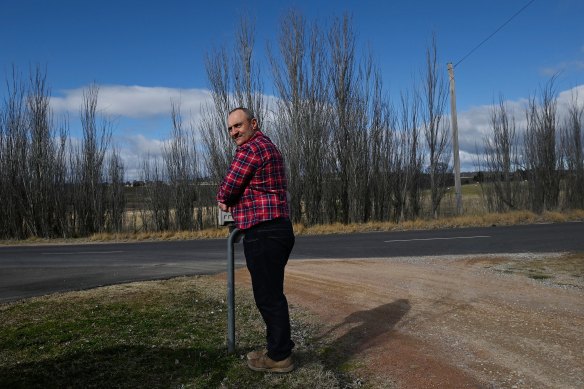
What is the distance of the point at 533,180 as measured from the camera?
2455 cm

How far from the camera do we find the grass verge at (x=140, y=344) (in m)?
3.63

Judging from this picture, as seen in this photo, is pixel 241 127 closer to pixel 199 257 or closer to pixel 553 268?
pixel 553 268

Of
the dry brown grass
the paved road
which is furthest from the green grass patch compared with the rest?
the dry brown grass

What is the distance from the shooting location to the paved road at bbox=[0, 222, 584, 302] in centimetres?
878

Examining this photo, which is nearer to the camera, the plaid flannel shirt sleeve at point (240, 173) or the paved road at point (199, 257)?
the plaid flannel shirt sleeve at point (240, 173)

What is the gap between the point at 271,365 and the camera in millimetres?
3717

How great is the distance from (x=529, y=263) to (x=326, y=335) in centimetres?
570

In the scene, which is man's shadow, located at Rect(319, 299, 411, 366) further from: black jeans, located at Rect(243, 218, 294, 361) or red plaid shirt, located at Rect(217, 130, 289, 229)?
red plaid shirt, located at Rect(217, 130, 289, 229)

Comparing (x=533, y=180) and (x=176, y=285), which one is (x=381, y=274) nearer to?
(x=176, y=285)

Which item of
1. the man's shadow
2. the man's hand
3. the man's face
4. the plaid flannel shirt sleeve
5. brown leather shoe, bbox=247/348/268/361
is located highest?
the man's face

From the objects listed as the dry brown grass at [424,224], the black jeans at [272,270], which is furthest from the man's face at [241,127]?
the dry brown grass at [424,224]

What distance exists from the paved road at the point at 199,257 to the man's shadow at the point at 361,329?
4542 millimetres

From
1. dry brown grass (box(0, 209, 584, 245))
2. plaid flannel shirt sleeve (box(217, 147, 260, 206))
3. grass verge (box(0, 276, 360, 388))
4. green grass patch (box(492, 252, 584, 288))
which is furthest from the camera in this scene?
dry brown grass (box(0, 209, 584, 245))

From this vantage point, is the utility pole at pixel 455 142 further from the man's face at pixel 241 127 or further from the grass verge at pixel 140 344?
the man's face at pixel 241 127
